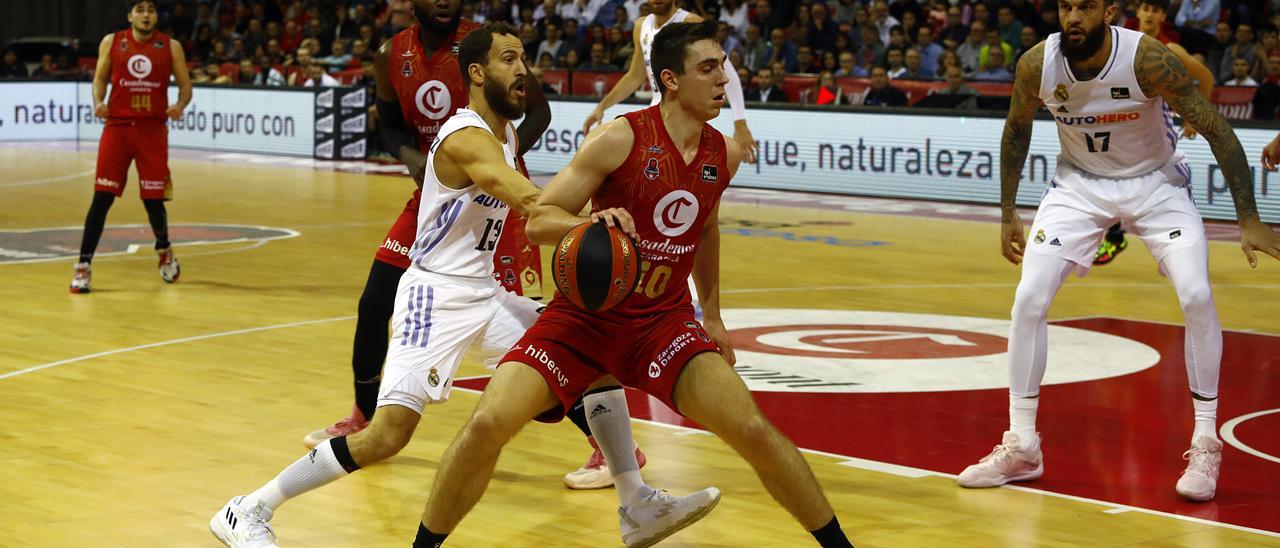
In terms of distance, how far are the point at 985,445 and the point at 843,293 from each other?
4794 mm

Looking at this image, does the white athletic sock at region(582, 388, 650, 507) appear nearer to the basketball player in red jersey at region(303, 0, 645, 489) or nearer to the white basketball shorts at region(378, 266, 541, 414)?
the white basketball shorts at region(378, 266, 541, 414)

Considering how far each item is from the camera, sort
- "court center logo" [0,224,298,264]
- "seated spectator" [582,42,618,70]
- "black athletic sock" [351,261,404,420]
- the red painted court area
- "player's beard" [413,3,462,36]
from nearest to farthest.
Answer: the red painted court area
"black athletic sock" [351,261,404,420]
"player's beard" [413,3,462,36]
"court center logo" [0,224,298,264]
"seated spectator" [582,42,618,70]

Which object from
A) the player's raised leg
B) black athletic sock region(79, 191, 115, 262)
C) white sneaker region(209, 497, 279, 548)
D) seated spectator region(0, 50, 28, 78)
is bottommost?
seated spectator region(0, 50, 28, 78)

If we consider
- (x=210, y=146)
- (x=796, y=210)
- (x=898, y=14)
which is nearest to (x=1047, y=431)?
(x=796, y=210)

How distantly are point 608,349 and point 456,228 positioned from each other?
0.87 metres

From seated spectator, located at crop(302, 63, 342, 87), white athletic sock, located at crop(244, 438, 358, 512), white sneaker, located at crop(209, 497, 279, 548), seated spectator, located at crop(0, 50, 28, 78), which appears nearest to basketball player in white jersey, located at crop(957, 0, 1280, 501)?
white athletic sock, located at crop(244, 438, 358, 512)

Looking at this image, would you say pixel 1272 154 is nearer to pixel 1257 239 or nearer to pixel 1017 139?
pixel 1257 239

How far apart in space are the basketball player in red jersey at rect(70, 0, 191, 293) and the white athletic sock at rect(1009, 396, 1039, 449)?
7.33 meters

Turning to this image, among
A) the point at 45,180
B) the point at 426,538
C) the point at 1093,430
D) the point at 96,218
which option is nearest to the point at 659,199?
the point at 426,538

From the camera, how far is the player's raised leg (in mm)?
4949

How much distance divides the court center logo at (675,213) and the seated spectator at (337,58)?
21.8 m

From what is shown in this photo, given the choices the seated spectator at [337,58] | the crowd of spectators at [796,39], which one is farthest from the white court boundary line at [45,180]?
the seated spectator at [337,58]

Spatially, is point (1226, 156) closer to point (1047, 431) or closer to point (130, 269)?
point (1047, 431)

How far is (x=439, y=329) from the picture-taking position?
18.6 feet
